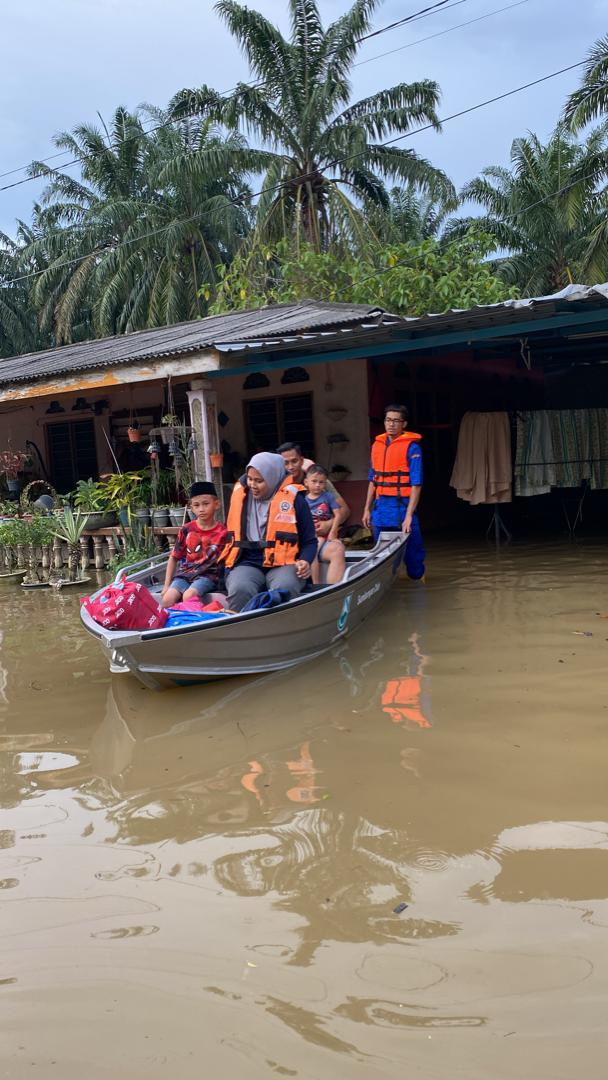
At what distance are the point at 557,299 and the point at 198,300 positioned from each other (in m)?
18.0

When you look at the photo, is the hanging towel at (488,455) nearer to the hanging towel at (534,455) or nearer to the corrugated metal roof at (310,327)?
the hanging towel at (534,455)

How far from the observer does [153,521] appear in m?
11.1

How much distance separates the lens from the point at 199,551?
6660mm

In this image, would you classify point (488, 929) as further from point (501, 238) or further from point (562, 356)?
point (501, 238)

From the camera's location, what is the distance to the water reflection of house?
9156 millimetres

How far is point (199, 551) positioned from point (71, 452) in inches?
390

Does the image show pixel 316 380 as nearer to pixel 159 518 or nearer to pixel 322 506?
pixel 159 518

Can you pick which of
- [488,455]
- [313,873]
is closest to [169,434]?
[488,455]

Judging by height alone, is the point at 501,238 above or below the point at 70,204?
below

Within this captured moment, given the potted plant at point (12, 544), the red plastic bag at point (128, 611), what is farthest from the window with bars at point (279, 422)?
the red plastic bag at point (128, 611)

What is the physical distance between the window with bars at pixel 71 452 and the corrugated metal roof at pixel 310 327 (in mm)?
1686

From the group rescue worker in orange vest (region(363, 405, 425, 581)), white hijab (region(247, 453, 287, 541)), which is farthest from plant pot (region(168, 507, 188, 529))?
white hijab (region(247, 453, 287, 541))

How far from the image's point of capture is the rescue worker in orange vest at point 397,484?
26.2ft

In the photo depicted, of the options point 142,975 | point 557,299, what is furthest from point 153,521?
point 142,975
